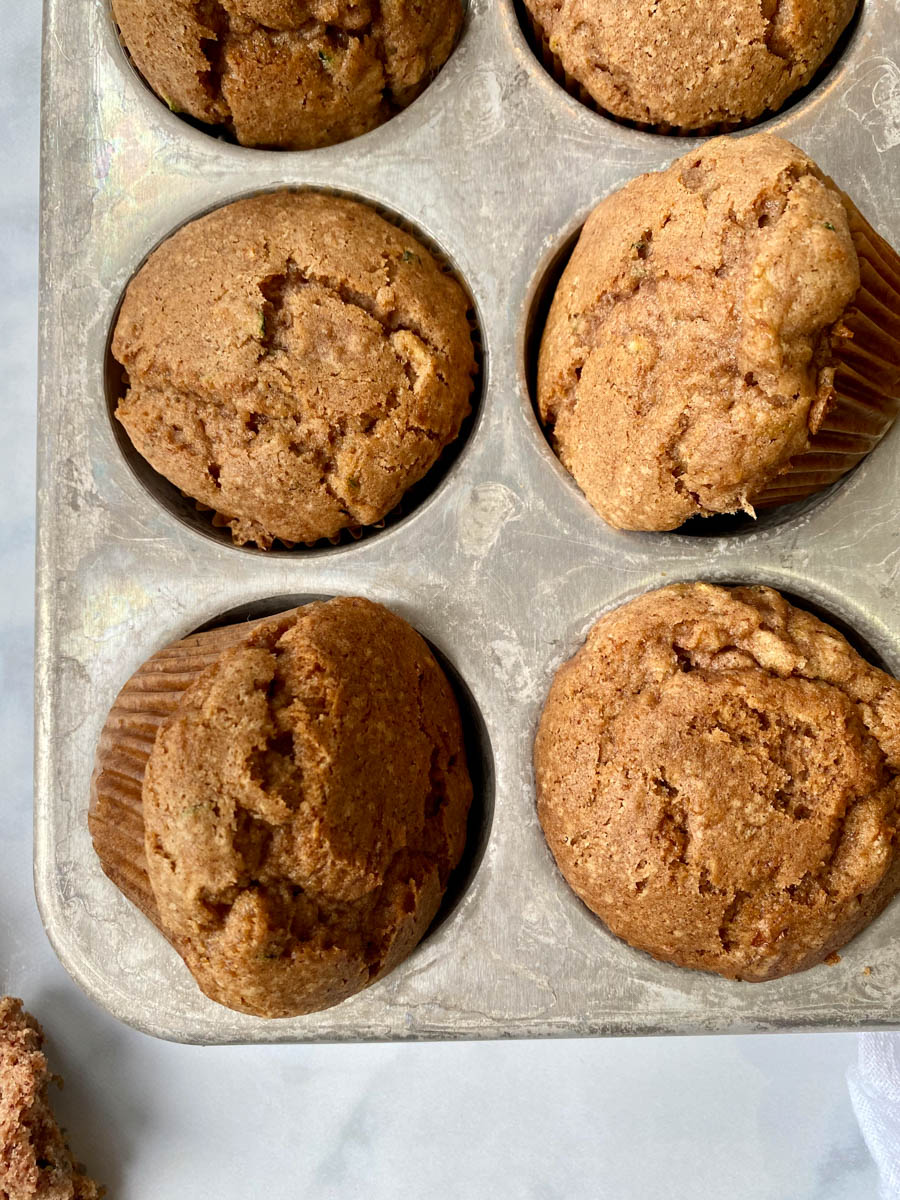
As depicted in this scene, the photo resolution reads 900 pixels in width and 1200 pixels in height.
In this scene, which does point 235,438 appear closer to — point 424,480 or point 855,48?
point 424,480

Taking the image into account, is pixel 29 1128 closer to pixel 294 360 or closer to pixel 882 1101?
pixel 294 360

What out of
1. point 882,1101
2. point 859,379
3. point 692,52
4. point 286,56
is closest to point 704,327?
point 859,379

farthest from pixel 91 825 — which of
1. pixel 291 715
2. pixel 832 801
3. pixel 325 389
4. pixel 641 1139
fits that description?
pixel 641 1139

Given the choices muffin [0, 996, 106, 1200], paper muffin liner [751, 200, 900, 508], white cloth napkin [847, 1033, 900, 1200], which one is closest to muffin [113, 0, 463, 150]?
paper muffin liner [751, 200, 900, 508]

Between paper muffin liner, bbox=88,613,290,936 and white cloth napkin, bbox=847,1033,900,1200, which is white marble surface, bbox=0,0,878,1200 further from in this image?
paper muffin liner, bbox=88,613,290,936

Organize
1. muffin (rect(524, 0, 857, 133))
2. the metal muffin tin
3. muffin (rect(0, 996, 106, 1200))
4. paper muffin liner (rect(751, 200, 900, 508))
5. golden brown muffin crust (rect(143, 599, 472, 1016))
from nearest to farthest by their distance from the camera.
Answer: golden brown muffin crust (rect(143, 599, 472, 1016)) → paper muffin liner (rect(751, 200, 900, 508)) → muffin (rect(524, 0, 857, 133)) → the metal muffin tin → muffin (rect(0, 996, 106, 1200))

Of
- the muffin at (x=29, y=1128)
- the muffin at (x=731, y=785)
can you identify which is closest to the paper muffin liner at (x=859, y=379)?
the muffin at (x=731, y=785)

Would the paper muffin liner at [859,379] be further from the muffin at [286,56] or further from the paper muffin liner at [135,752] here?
the paper muffin liner at [135,752]
